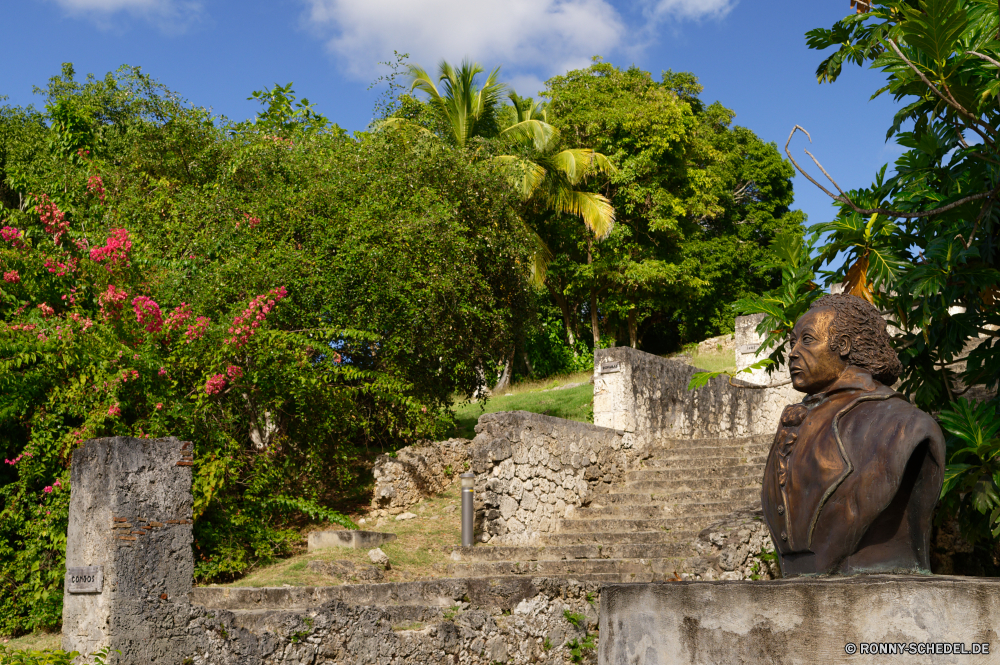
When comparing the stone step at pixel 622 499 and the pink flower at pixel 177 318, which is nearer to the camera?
the pink flower at pixel 177 318

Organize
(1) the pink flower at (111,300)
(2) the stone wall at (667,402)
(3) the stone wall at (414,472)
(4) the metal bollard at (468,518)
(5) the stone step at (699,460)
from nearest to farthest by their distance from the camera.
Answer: (1) the pink flower at (111,300) → (4) the metal bollard at (468,518) → (5) the stone step at (699,460) → (3) the stone wall at (414,472) → (2) the stone wall at (667,402)

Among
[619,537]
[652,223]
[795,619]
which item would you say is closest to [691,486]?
[619,537]

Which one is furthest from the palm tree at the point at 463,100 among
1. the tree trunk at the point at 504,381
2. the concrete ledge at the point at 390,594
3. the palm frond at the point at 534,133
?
the concrete ledge at the point at 390,594

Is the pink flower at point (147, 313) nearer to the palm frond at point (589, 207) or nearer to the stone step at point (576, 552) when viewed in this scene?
the stone step at point (576, 552)

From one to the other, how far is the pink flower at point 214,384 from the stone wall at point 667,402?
230 inches

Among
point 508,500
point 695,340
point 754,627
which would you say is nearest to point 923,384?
point 754,627

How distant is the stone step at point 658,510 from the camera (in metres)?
11.4

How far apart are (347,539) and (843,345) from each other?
9028 mm

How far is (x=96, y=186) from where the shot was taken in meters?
13.3

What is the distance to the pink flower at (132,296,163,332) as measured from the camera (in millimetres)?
10664

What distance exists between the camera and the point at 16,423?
10.6 meters

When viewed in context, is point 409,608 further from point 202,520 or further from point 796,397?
point 796,397

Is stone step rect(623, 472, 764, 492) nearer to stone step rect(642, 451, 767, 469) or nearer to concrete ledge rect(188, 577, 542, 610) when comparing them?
stone step rect(642, 451, 767, 469)

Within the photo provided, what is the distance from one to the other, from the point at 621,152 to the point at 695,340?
7.93m
